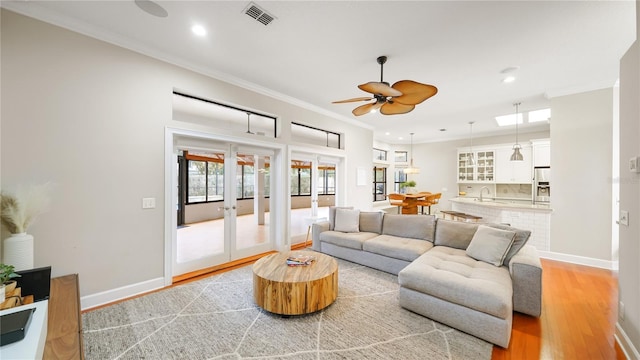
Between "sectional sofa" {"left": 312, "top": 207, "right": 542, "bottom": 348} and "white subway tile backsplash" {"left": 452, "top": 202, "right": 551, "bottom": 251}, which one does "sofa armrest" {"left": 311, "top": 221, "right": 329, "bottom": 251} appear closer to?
"sectional sofa" {"left": 312, "top": 207, "right": 542, "bottom": 348}

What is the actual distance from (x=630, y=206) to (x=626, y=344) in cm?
111

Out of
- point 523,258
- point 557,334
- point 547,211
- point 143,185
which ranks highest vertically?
point 143,185

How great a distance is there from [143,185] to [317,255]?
2335 millimetres

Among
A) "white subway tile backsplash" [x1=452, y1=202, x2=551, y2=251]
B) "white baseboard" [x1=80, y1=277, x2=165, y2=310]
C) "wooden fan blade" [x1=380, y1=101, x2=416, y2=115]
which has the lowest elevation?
"white baseboard" [x1=80, y1=277, x2=165, y2=310]

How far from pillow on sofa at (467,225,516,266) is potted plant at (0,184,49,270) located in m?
4.49

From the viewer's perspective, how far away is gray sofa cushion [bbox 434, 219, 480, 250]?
3291 millimetres

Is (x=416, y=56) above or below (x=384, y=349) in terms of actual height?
above

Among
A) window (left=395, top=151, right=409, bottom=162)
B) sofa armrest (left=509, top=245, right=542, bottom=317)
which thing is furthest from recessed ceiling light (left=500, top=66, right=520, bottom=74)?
window (left=395, top=151, right=409, bottom=162)

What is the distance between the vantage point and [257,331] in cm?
220

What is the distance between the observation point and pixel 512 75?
3521 mm

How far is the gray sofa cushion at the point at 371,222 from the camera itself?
429 cm

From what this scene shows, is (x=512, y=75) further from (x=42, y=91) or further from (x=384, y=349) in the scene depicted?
(x=42, y=91)

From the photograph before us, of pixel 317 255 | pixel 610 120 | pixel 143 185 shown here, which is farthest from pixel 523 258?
pixel 143 185

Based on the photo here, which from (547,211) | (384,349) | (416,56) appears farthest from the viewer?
(547,211)
